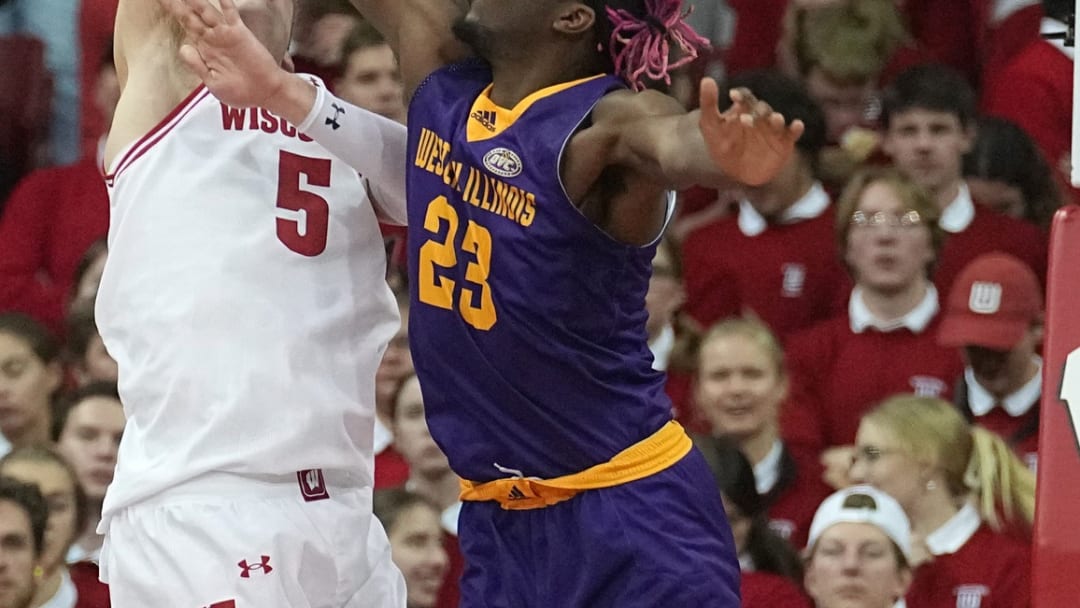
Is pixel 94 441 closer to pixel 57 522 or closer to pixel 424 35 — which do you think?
pixel 57 522

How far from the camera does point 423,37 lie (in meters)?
3.98

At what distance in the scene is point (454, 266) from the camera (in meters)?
3.67

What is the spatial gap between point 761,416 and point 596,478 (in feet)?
6.84

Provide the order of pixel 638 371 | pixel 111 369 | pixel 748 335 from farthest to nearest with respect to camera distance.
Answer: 1. pixel 111 369
2. pixel 748 335
3. pixel 638 371

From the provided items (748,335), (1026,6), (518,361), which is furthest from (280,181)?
(1026,6)

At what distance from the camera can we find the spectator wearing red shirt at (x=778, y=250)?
20.0ft

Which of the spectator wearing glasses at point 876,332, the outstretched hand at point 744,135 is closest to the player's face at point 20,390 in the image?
the spectator wearing glasses at point 876,332

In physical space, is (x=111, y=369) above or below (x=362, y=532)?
above

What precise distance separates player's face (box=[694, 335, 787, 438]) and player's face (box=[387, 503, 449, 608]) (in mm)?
906

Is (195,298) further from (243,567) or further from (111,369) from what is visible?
(111,369)

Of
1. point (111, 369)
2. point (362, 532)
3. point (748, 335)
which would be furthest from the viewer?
point (111, 369)

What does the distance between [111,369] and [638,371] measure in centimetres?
295

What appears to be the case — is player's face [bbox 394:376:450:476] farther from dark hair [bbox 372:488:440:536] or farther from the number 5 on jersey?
the number 5 on jersey

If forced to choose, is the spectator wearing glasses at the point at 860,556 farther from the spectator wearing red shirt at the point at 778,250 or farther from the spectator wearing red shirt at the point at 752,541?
the spectator wearing red shirt at the point at 778,250
